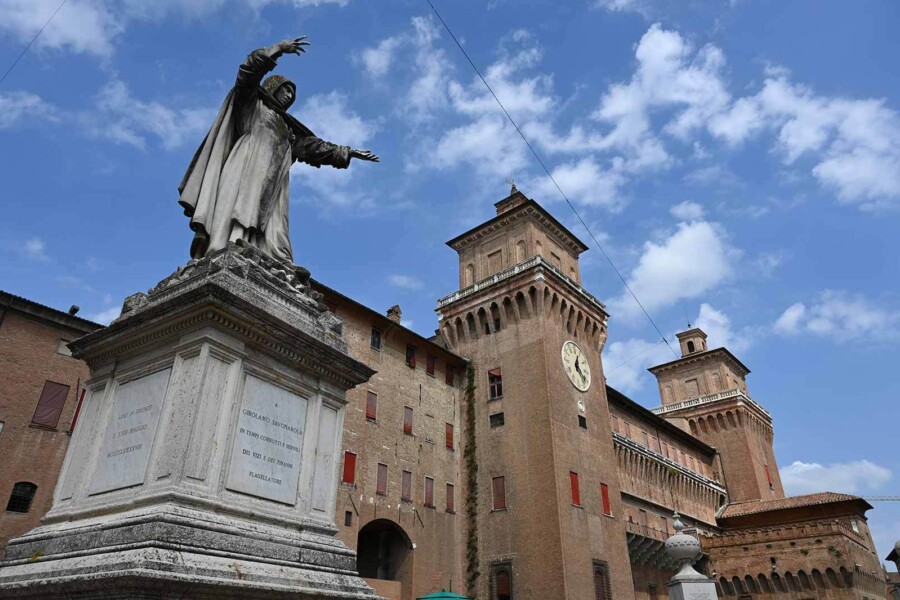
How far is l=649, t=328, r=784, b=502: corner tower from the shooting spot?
5022cm

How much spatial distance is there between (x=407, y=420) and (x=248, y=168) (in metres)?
23.1

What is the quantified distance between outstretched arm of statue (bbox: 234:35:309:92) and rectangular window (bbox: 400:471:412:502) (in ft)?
75.0

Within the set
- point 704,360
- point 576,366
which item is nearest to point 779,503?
point 704,360

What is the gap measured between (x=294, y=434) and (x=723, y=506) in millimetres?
51205

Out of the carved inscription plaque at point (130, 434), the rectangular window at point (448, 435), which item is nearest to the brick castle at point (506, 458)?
the rectangular window at point (448, 435)

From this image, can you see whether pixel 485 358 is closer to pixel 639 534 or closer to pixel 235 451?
pixel 639 534

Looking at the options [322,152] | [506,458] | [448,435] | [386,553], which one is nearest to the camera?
[322,152]

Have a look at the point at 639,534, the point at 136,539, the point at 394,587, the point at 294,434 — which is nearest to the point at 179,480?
the point at 136,539

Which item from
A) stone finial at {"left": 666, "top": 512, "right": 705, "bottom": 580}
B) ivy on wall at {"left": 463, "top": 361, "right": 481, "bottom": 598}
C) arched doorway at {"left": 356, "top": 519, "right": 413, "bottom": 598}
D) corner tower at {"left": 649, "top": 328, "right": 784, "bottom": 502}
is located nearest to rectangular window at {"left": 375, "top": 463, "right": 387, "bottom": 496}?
arched doorway at {"left": 356, "top": 519, "right": 413, "bottom": 598}

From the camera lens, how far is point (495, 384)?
3256 cm

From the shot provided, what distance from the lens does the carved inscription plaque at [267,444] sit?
5.14 meters

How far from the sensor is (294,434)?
18.6 feet

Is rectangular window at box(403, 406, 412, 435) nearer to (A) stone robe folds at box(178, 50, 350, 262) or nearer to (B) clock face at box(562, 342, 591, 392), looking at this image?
(B) clock face at box(562, 342, 591, 392)

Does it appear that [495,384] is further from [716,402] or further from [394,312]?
[716,402]
